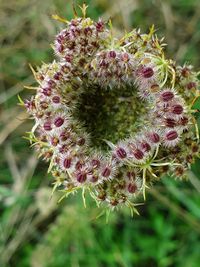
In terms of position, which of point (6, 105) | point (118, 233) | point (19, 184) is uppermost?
point (6, 105)

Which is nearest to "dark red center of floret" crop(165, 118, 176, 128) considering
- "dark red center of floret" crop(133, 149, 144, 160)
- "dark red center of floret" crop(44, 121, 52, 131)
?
"dark red center of floret" crop(133, 149, 144, 160)

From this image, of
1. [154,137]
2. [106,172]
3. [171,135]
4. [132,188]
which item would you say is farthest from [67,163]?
[171,135]

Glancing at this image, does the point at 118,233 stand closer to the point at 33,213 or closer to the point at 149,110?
the point at 33,213

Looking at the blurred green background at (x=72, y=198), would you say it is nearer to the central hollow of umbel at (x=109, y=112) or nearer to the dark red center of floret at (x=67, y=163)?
the central hollow of umbel at (x=109, y=112)

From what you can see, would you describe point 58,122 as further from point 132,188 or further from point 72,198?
point 72,198

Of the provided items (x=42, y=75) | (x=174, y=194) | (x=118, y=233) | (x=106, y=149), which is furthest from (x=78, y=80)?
(x=118, y=233)

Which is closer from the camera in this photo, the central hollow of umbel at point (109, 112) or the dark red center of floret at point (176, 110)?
the dark red center of floret at point (176, 110)

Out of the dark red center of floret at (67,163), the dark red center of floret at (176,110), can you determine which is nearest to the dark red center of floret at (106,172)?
the dark red center of floret at (67,163)
